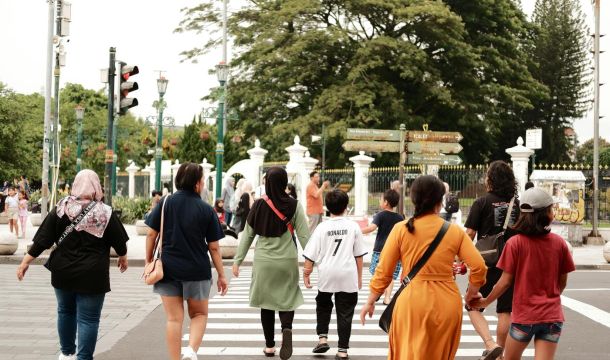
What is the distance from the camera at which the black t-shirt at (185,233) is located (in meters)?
7.38

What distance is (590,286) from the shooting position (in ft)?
52.1

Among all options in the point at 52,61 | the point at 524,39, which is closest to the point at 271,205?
the point at 52,61

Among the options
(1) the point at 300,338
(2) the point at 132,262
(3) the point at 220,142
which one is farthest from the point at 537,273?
(3) the point at 220,142

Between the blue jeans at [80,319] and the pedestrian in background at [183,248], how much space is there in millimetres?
510

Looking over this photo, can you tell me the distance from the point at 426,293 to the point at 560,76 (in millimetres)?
62258

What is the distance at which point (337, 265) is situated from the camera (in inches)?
346

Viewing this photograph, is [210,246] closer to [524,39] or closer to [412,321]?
[412,321]

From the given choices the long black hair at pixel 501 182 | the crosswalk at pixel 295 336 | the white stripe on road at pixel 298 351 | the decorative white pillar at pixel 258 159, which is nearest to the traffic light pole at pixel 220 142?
the decorative white pillar at pixel 258 159

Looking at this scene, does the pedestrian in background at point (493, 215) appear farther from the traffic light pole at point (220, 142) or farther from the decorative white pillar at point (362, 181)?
the decorative white pillar at point (362, 181)

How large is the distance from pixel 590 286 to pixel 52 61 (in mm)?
13242

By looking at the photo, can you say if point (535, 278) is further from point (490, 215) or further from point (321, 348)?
point (321, 348)

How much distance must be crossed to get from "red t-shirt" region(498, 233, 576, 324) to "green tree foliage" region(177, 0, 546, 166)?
3537 centimetres

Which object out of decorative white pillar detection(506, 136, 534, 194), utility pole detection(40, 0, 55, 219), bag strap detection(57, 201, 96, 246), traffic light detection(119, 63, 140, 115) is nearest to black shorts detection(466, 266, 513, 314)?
bag strap detection(57, 201, 96, 246)

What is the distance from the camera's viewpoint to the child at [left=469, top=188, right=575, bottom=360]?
6125mm
